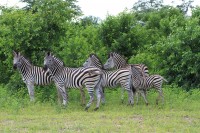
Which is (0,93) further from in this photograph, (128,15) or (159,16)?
(159,16)

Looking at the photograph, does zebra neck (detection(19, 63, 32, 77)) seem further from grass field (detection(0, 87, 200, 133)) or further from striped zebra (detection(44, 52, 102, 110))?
grass field (detection(0, 87, 200, 133))

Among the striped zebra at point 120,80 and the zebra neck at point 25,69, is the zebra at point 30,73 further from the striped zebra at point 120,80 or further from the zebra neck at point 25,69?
the striped zebra at point 120,80

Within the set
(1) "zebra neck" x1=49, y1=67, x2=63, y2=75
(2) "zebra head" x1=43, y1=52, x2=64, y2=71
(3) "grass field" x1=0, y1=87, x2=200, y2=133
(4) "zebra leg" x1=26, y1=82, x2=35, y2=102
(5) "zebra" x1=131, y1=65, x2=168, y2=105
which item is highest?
(2) "zebra head" x1=43, y1=52, x2=64, y2=71

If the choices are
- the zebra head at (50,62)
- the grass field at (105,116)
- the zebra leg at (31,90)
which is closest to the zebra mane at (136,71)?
the grass field at (105,116)

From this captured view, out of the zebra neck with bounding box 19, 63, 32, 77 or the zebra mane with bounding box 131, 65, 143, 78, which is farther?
the zebra neck with bounding box 19, 63, 32, 77

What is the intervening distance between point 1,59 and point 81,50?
156 inches

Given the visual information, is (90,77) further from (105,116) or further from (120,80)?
(105,116)

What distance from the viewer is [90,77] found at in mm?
12508

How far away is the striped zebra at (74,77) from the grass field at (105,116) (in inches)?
21.8

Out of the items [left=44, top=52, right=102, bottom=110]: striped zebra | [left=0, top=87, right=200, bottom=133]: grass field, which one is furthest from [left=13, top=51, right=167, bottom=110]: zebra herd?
[left=0, top=87, right=200, bottom=133]: grass field

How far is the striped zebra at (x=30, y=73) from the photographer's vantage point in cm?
1422

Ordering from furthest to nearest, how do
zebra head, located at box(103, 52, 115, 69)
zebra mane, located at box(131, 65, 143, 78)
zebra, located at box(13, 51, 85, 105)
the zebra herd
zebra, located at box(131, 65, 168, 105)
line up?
zebra head, located at box(103, 52, 115, 69), zebra, located at box(13, 51, 85, 105), zebra mane, located at box(131, 65, 143, 78), zebra, located at box(131, 65, 168, 105), the zebra herd

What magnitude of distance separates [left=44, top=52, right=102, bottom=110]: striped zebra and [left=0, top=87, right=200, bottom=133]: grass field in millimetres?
554

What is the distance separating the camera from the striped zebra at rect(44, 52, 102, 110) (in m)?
12.5
